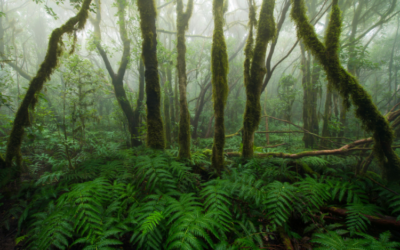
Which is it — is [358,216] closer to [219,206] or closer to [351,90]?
[219,206]

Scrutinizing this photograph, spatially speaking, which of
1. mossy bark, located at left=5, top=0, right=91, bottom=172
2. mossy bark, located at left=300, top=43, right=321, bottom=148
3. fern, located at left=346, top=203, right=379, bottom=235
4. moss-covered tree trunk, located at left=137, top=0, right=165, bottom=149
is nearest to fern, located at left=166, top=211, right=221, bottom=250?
fern, located at left=346, top=203, right=379, bottom=235

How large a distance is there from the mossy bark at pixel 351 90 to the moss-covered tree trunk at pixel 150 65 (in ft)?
11.6

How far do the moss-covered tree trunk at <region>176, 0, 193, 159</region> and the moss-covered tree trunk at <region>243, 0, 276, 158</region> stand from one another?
1516 millimetres

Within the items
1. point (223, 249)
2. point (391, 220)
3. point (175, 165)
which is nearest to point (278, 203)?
point (223, 249)

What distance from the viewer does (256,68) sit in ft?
12.2

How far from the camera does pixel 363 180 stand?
3049mm

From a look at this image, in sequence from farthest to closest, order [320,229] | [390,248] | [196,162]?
[196,162] → [320,229] → [390,248]

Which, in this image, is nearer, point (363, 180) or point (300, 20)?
point (363, 180)

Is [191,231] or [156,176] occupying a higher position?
[156,176]

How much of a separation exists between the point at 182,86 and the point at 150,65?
990 millimetres

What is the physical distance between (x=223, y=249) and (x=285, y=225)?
40.7 inches

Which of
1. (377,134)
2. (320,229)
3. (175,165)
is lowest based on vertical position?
(320,229)

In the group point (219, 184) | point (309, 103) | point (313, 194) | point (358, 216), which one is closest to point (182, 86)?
point (219, 184)

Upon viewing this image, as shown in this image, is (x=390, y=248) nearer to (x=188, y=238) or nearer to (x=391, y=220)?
(x=391, y=220)
